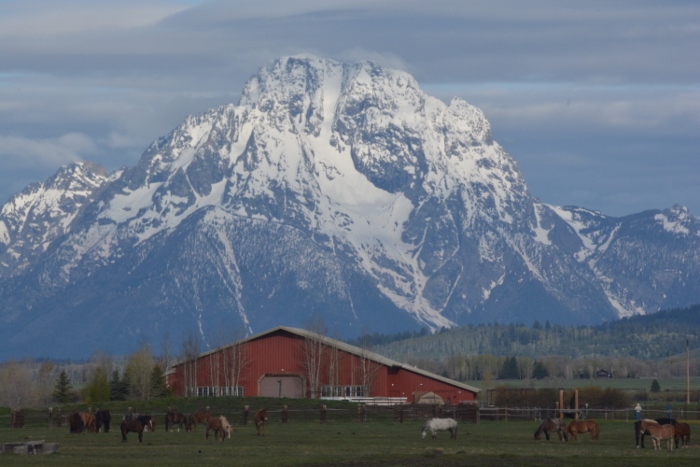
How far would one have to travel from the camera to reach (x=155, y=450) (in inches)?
2430

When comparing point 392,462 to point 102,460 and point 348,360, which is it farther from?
point 348,360

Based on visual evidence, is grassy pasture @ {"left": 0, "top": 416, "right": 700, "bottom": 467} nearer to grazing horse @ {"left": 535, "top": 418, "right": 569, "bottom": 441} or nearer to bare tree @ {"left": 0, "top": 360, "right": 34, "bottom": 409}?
grazing horse @ {"left": 535, "top": 418, "right": 569, "bottom": 441}

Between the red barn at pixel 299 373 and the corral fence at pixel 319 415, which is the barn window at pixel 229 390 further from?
the corral fence at pixel 319 415

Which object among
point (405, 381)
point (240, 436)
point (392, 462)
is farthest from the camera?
point (405, 381)

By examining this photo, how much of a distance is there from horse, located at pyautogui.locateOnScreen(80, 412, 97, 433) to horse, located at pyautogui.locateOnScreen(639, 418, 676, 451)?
98.7ft

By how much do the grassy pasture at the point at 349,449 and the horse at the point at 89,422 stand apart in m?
1.05

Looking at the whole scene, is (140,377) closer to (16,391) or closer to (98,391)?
(98,391)

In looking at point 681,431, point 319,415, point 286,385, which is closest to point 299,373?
point 286,385

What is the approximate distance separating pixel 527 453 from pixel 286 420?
119 ft

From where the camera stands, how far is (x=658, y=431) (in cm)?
6250

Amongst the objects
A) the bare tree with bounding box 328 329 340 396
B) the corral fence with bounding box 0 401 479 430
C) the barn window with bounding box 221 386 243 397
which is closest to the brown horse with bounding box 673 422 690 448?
the corral fence with bounding box 0 401 479 430

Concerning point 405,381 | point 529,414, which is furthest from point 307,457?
point 405,381

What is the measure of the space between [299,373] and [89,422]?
2183 inches

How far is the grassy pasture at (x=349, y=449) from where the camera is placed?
5491 cm
